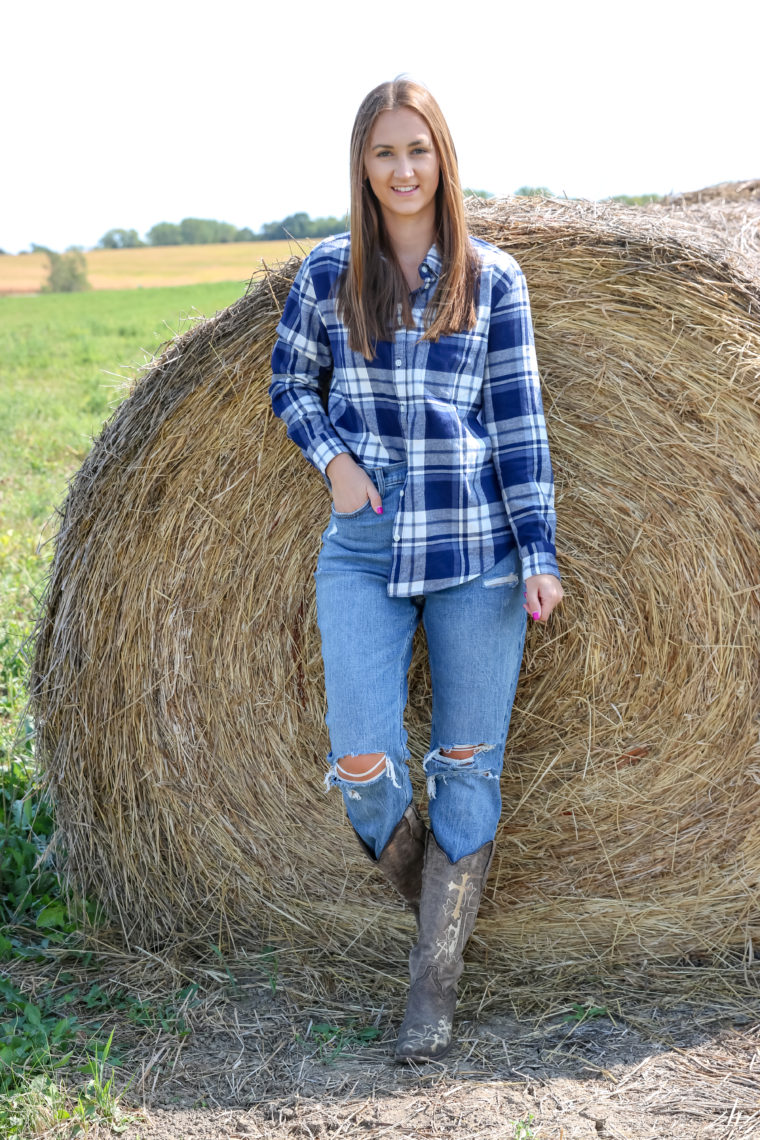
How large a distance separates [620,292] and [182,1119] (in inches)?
83.2

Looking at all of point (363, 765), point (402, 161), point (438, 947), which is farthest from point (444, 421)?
point (438, 947)

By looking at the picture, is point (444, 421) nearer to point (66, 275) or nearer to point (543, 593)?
point (543, 593)

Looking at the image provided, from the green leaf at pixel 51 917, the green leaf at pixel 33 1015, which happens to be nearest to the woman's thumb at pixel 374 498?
the green leaf at pixel 33 1015

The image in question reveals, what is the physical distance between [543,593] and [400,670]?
0.36 metres

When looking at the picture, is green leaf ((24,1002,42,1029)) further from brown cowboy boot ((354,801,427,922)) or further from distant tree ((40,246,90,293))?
Result: distant tree ((40,246,90,293))

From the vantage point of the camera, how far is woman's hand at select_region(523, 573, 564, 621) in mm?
2146

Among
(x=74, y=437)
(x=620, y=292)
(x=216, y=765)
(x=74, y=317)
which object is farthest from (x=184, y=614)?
(x=74, y=317)

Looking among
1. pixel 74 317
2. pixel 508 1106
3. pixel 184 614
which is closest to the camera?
pixel 508 1106

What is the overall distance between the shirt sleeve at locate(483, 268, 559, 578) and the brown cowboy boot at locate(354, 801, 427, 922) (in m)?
0.64

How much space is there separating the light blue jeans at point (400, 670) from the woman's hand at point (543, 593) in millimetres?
93

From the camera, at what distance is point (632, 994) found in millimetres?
2590

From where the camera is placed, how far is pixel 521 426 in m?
2.19

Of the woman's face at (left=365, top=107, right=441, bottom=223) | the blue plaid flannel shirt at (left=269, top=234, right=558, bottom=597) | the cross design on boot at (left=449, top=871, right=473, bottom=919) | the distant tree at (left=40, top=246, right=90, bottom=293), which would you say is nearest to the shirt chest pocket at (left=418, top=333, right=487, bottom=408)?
the blue plaid flannel shirt at (left=269, top=234, right=558, bottom=597)

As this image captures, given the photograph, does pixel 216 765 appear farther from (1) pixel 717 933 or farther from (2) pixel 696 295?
(2) pixel 696 295
